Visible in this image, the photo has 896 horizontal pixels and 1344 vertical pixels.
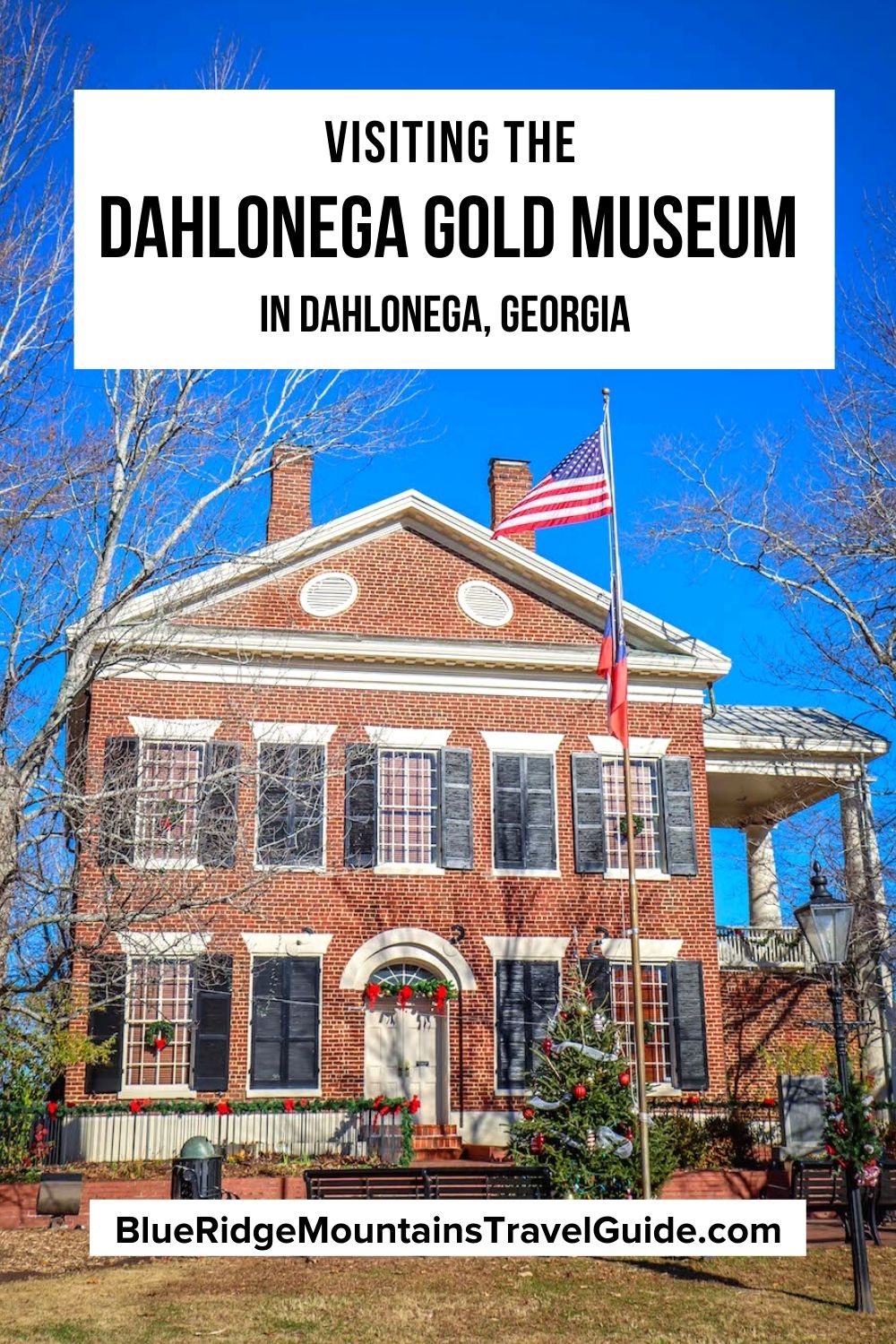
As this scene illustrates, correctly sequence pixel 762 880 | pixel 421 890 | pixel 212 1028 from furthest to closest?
1. pixel 762 880
2. pixel 421 890
3. pixel 212 1028

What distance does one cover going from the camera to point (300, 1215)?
38.6 feet

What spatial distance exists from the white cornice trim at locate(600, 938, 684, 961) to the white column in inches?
120

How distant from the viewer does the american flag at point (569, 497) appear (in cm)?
1798

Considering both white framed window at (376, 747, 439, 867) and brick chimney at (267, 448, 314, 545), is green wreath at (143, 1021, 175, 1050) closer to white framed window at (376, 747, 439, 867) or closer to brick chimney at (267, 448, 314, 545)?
white framed window at (376, 747, 439, 867)

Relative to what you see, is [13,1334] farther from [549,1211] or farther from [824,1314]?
[824,1314]

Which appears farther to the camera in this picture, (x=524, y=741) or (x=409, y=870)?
(x=524, y=741)

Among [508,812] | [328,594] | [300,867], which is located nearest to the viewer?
[300,867]

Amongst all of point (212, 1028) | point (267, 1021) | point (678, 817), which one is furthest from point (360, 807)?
point (678, 817)

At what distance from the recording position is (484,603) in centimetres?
2252

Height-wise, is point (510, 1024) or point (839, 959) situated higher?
point (839, 959)

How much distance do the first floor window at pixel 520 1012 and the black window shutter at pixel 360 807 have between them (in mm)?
2680

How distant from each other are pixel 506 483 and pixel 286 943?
9.26 meters

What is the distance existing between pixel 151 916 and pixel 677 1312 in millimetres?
6486

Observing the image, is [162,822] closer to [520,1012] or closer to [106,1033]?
[106,1033]
